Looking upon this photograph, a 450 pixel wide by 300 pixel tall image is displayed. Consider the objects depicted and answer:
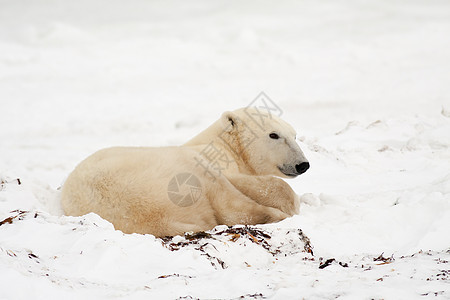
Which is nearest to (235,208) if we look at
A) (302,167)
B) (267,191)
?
(267,191)

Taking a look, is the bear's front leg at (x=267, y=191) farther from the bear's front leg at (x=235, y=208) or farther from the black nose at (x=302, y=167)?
the black nose at (x=302, y=167)

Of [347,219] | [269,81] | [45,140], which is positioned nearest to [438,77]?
[269,81]

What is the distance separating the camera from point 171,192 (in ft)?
10.6

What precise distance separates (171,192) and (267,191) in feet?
2.60

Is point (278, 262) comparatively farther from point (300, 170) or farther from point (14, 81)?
point (14, 81)

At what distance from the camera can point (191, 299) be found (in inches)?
72.9

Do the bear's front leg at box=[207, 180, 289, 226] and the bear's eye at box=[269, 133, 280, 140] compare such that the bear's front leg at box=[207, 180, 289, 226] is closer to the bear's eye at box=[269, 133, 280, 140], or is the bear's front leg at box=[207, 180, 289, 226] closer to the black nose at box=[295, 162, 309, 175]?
the black nose at box=[295, 162, 309, 175]

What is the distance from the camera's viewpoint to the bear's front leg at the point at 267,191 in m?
3.60

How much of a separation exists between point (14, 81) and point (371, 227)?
12.9 metres

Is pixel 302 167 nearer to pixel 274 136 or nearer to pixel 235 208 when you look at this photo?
pixel 274 136

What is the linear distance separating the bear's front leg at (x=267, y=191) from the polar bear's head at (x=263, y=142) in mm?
415

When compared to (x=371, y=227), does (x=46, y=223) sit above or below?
above

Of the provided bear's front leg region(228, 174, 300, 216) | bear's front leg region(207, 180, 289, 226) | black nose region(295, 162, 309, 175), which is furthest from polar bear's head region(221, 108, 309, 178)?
bear's front leg region(207, 180, 289, 226)

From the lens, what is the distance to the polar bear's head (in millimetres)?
4035
